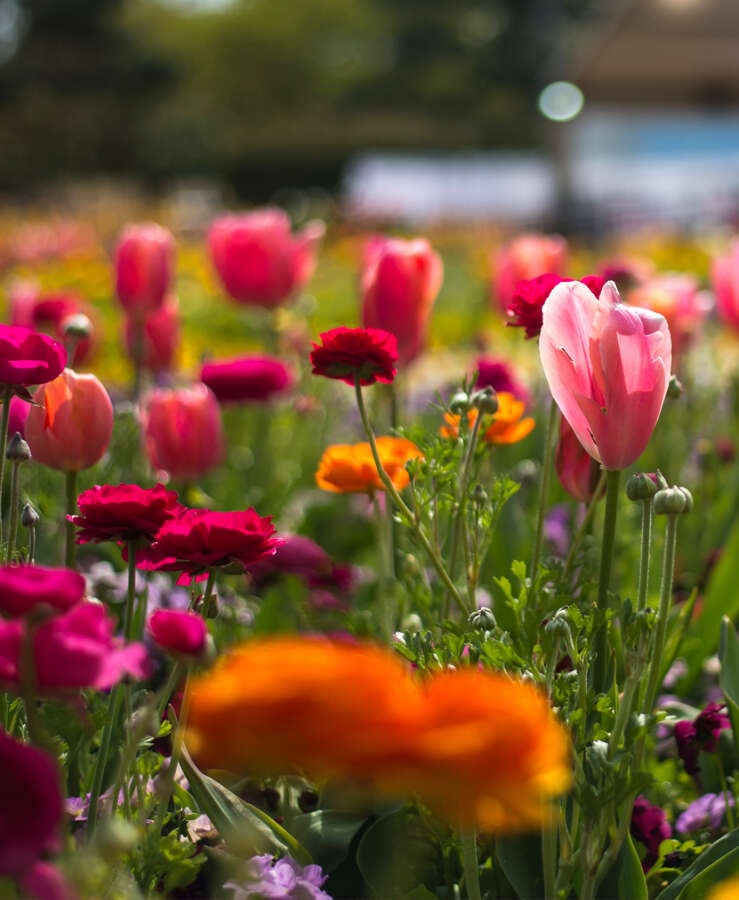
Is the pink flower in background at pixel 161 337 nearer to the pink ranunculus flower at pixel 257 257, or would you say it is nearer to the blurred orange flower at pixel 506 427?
the pink ranunculus flower at pixel 257 257

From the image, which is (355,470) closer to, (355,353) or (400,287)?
(355,353)

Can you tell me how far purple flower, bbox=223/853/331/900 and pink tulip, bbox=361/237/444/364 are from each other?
92 cm

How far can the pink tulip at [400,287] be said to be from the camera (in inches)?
67.7

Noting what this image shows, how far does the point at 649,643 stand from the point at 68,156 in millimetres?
26886

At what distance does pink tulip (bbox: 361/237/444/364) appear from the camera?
5.64 ft

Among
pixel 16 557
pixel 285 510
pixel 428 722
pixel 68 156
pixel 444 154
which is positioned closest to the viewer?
pixel 428 722

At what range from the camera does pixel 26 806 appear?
57cm

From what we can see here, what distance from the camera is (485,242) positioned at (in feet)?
35.6

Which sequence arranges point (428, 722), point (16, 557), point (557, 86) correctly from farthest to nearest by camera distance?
point (557, 86), point (16, 557), point (428, 722)

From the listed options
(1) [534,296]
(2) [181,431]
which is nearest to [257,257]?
(2) [181,431]

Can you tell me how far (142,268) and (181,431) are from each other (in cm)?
55

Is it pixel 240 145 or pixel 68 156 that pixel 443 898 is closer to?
pixel 68 156

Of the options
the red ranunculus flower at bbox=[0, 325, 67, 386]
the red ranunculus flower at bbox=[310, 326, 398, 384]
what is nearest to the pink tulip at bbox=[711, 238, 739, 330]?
the red ranunculus flower at bbox=[310, 326, 398, 384]

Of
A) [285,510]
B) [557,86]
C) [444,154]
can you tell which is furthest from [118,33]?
[285,510]
